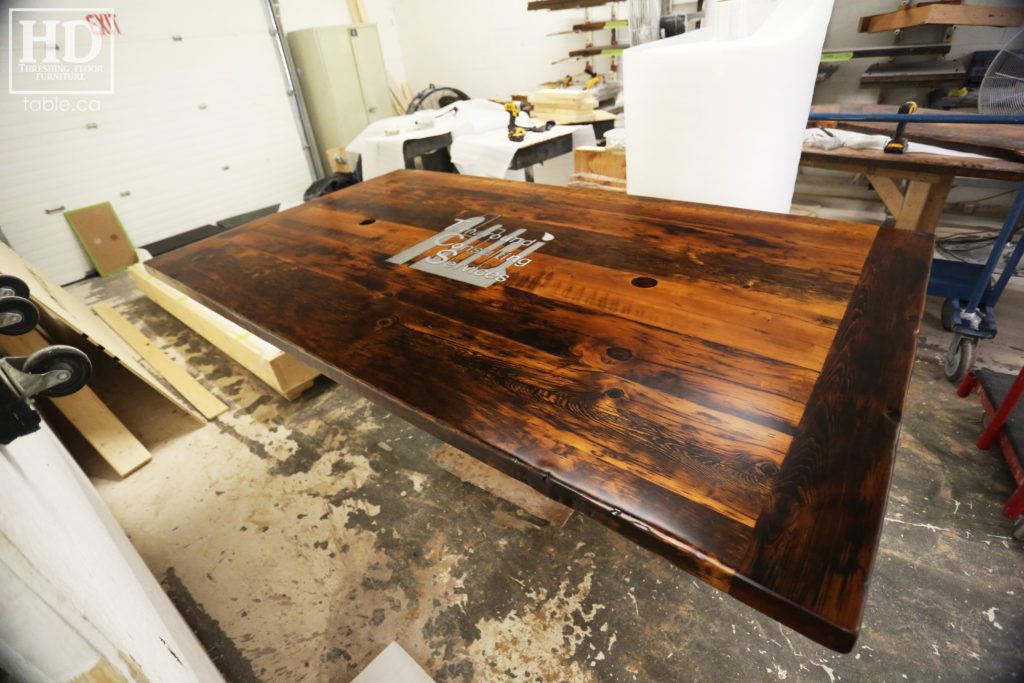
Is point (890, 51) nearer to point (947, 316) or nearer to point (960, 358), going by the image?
point (947, 316)

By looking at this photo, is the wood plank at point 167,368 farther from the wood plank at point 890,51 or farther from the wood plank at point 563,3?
the wood plank at point 890,51

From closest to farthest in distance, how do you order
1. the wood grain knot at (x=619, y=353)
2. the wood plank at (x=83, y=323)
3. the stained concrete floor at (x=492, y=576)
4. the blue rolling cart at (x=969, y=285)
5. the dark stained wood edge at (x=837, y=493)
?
1. the dark stained wood edge at (x=837, y=493)
2. the wood grain knot at (x=619, y=353)
3. the stained concrete floor at (x=492, y=576)
4. the blue rolling cart at (x=969, y=285)
5. the wood plank at (x=83, y=323)

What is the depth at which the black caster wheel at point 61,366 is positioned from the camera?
0.54 metres

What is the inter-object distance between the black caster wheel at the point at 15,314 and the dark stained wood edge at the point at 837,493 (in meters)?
0.94

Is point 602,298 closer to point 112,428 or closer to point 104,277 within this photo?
point 112,428

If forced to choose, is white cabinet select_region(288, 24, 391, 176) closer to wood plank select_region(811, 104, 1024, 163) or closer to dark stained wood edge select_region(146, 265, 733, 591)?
wood plank select_region(811, 104, 1024, 163)

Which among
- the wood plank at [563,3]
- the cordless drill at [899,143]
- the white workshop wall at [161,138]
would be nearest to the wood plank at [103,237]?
the white workshop wall at [161,138]

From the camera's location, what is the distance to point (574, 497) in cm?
63

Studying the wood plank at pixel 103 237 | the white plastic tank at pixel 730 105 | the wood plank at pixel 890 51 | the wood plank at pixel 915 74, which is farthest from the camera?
the wood plank at pixel 103 237

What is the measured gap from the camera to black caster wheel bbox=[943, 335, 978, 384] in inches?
71.2

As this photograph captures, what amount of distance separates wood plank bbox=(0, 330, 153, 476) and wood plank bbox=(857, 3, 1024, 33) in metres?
4.32

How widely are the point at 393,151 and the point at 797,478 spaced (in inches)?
138

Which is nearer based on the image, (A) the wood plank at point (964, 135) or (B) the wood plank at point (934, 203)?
(A) the wood plank at point (964, 135)

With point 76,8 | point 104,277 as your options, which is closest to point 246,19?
point 76,8
